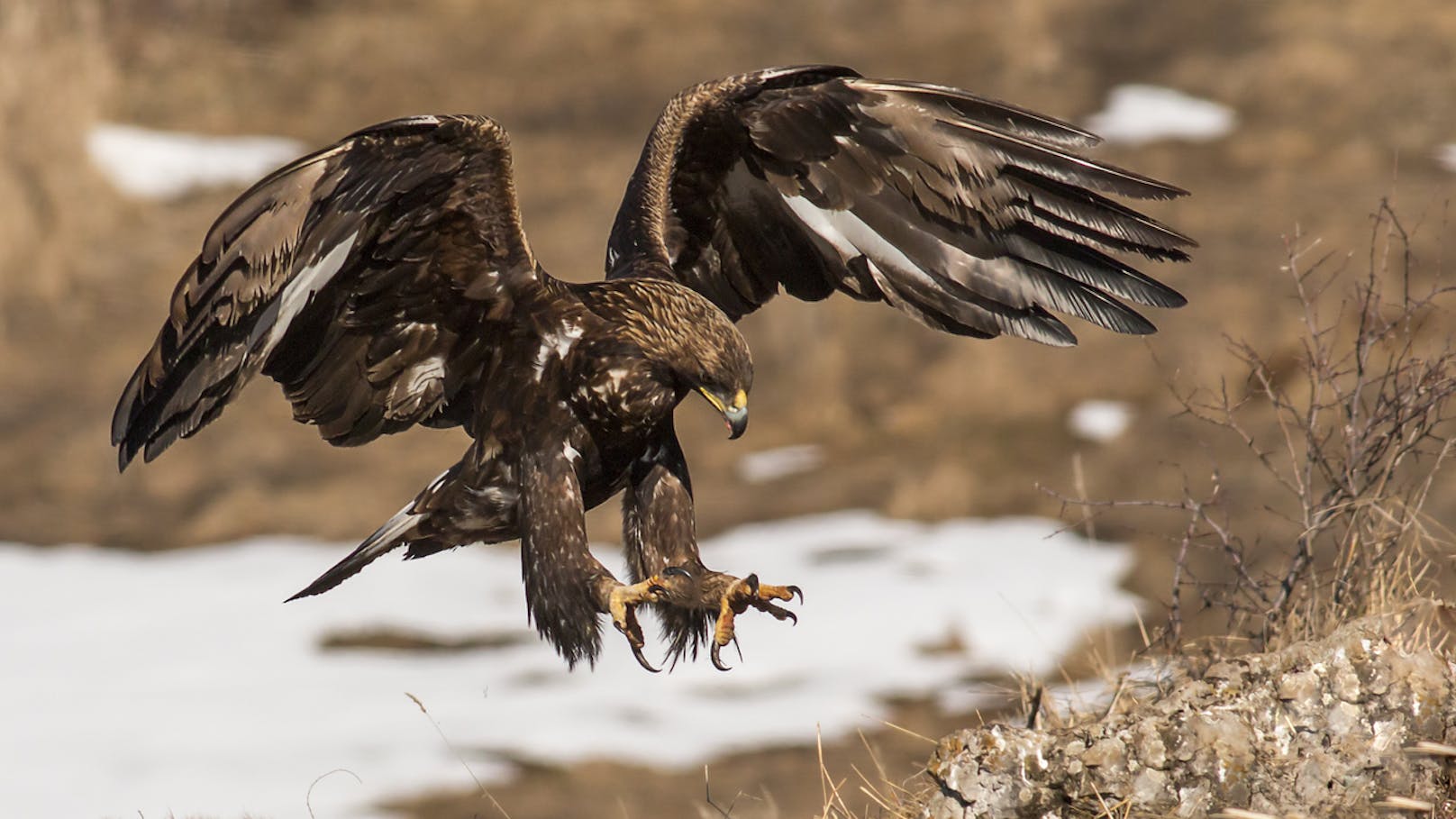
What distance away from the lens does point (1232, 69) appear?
18.3 m

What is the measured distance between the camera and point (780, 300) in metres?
15.4

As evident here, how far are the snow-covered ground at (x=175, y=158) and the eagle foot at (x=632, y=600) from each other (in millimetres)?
13882

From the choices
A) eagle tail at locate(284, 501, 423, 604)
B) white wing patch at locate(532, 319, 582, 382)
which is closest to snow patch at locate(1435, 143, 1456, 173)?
white wing patch at locate(532, 319, 582, 382)

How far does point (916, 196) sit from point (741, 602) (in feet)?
4.24

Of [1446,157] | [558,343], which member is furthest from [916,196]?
[1446,157]

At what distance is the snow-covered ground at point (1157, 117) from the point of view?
17609mm

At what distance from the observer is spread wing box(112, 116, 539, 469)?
380cm

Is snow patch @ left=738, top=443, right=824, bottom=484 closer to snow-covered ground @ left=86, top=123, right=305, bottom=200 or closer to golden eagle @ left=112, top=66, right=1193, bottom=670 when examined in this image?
snow-covered ground @ left=86, top=123, right=305, bottom=200

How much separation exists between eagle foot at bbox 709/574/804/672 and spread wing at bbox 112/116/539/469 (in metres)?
0.96

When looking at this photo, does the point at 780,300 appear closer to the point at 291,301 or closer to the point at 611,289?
the point at 611,289

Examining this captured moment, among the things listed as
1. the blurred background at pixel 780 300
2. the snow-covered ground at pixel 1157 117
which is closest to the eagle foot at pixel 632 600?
the blurred background at pixel 780 300

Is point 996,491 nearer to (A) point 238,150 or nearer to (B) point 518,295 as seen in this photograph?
(A) point 238,150

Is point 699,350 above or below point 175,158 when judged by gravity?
below

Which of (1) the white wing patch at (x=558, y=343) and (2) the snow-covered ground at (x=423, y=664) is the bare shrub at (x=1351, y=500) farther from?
(2) the snow-covered ground at (x=423, y=664)
